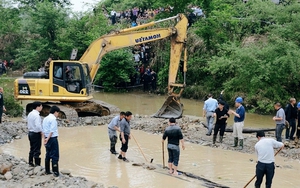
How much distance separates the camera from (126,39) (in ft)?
65.3

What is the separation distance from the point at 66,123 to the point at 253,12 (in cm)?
1497

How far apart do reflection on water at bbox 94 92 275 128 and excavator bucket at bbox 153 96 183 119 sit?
2.54 meters

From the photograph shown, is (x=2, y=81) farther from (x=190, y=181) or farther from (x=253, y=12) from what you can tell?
(x=253, y=12)

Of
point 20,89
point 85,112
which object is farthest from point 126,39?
point 20,89

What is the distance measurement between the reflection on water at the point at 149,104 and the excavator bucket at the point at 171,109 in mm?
2545

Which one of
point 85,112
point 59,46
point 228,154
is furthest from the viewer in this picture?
point 59,46

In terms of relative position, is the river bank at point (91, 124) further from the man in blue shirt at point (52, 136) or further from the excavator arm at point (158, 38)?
the excavator arm at point (158, 38)

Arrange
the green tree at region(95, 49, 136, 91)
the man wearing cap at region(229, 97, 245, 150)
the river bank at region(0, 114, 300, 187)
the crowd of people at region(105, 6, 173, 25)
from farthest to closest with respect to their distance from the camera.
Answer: the crowd of people at region(105, 6, 173, 25) → the green tree at region(95, 49, 136, 91) → the man wearing cap at region(229, 97, 245, 150) → the river bank at region(0, 114, 300, 187)

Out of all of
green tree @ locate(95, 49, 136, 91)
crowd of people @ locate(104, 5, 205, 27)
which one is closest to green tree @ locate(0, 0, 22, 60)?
crowd of people @ locate(104, 5, 205, 27)

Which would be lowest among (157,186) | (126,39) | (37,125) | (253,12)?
(157,186)

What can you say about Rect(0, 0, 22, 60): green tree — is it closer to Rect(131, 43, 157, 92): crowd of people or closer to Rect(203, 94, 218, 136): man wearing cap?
Rect(131, 43, 157, 92): crowd of people

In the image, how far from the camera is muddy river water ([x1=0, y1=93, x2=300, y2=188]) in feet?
35.3

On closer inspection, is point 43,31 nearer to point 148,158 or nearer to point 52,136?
point 148,158

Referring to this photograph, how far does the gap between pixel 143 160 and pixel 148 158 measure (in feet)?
1.01
